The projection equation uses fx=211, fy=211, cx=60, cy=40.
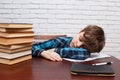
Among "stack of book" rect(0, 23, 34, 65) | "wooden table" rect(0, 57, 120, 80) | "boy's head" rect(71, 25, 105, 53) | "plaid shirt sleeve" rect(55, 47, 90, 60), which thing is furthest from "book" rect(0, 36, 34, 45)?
"boy's head" rect(71, 25, 105, 53)

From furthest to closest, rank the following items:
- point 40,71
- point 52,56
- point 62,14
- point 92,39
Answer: point 62,14
point 92,39
point 52,56
point 40,71

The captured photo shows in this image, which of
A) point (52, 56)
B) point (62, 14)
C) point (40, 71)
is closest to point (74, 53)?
point (52, 56)

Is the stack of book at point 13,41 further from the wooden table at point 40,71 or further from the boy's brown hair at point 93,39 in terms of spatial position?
the boy's brown hair at point 93,39

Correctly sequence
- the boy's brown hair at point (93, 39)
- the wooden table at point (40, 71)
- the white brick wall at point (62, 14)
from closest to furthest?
the wooden table at point (40, 71)
the boy's brown hair at point (93, 39)
the white brick wall at point (62, 14)

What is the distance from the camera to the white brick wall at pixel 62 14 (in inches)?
87.8

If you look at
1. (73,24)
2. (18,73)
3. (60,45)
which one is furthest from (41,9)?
(18,73)

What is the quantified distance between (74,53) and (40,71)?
0.36 meters

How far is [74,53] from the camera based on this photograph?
1.30 m

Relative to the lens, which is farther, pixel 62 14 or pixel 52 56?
pixel 62 14

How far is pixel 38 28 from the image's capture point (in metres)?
2.27

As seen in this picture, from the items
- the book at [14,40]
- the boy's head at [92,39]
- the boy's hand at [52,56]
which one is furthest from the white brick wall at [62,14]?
the book at [14,40]

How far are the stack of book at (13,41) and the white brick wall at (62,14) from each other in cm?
110

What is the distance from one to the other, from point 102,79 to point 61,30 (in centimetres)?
143

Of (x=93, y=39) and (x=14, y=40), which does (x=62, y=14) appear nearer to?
(x=93, y=39)
